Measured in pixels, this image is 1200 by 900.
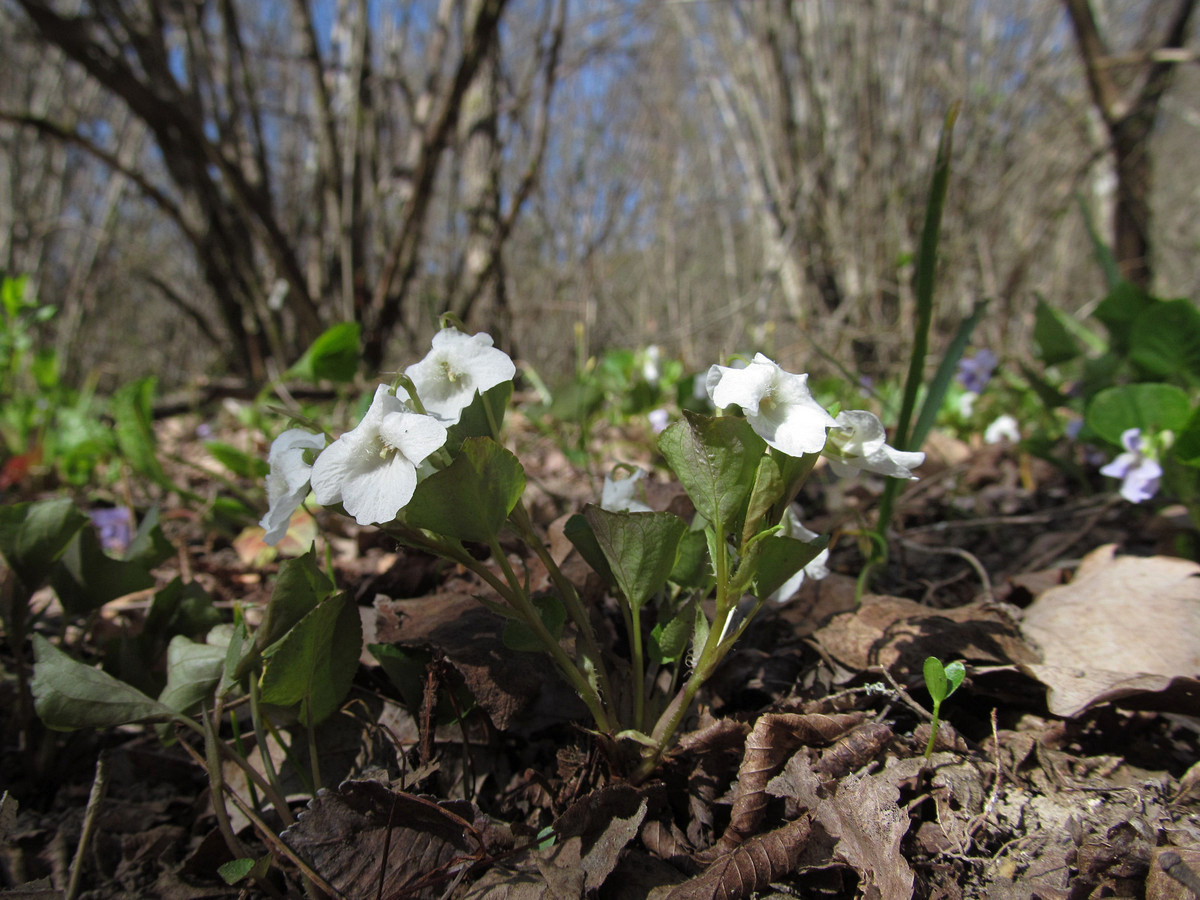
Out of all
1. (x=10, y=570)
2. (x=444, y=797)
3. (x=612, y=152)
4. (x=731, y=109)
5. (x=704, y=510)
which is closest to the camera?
(x=704, y=510)

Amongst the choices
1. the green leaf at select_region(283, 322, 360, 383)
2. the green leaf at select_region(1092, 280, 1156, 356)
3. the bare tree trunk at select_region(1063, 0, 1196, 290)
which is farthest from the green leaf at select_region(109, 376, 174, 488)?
the bare tree trunk at select_region(1063, 0, 1196, 290)

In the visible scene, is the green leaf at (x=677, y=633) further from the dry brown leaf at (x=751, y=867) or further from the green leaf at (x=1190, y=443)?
the green leaf at (x=1190, y=443)

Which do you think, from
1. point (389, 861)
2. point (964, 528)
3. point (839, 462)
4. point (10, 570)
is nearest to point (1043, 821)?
point (839, 462)

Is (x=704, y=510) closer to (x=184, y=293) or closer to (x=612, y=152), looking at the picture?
(x=612, y=152)

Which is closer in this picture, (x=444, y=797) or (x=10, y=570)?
(x=444, y=797)

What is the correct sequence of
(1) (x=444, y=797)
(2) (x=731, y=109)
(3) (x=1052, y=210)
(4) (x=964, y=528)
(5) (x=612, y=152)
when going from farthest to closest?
(5) (x=612, y=152) → (2) (x=731, y=109) → (3) (x=1052, y=210) → (4) (x=964, y=528) → (1) (x=444, y=797)

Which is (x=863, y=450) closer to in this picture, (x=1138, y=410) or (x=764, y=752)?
Result: (x=764, y=752)

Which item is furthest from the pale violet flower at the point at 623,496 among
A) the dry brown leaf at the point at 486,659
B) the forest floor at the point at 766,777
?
the dry brown leaf at the point at 486,659
